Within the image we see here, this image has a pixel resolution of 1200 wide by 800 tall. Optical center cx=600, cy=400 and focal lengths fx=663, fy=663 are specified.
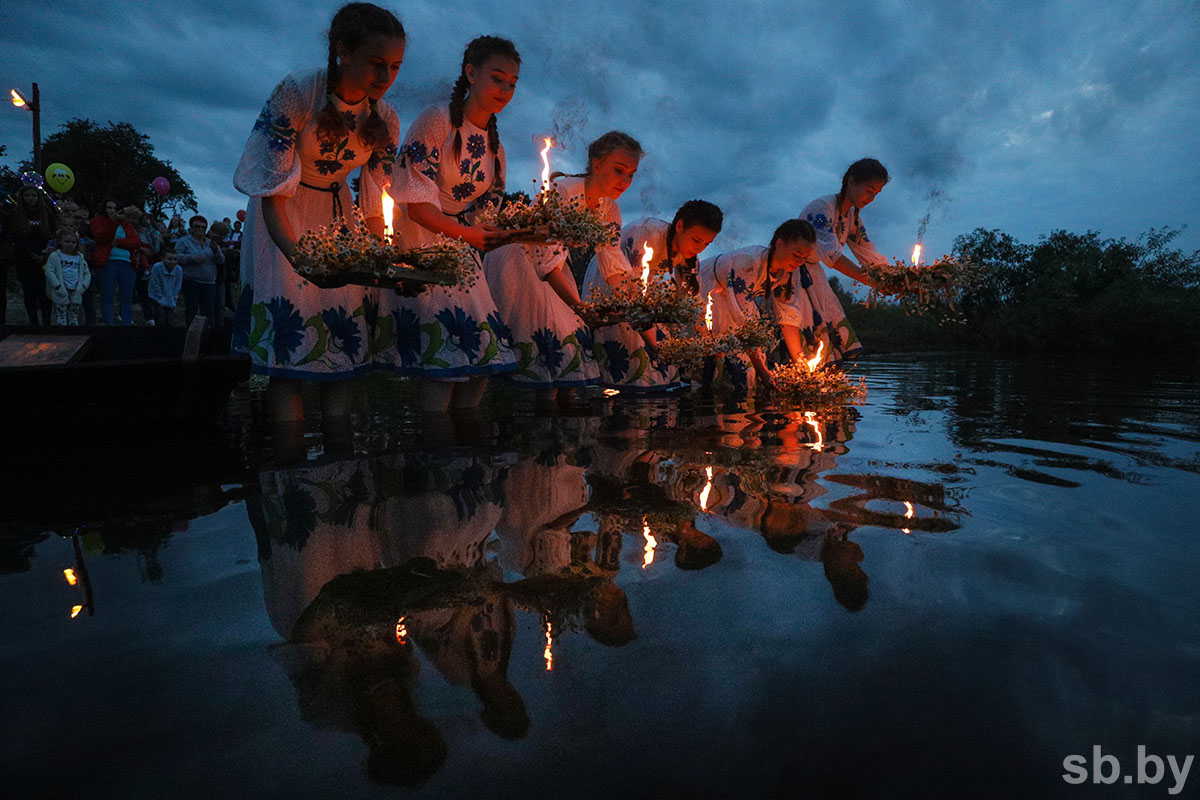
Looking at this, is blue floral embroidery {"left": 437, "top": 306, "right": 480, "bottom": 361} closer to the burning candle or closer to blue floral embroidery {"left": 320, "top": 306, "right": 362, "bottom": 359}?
blue floral embroidery {"left": 320, "top": 306, "right": 362, "bottom": 359}

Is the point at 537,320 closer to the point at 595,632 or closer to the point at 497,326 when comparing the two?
the point at 497,326

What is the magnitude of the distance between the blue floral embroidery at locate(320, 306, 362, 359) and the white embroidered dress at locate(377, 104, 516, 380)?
11.6 inches

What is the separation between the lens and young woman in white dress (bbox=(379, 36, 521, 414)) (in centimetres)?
474

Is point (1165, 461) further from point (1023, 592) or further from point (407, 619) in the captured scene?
point (407, 619)

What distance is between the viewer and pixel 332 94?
4.09 metres

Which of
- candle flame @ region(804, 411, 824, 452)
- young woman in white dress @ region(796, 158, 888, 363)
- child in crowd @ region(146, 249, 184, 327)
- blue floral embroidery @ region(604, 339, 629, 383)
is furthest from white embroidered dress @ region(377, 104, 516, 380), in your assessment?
child in crowd @ region(146, 249, 184, 327)

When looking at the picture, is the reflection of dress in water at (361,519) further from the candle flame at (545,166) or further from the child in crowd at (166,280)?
the child in crowd at (166,280)

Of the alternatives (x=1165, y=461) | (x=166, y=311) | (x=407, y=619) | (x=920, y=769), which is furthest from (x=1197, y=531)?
(x=166, y=311)

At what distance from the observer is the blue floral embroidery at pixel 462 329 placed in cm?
484

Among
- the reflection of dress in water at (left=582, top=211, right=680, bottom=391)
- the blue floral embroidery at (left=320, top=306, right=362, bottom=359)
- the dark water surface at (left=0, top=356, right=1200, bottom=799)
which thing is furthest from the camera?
the reflection of dress in water at (left=582, top=211, right=680, bottom=391)

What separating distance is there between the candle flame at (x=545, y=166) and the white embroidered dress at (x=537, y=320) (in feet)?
3.83

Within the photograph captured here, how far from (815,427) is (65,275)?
10644mm

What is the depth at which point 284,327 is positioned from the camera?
13.9 ft

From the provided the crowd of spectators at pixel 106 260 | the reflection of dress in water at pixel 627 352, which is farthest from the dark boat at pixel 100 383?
the crowd of spectators at pixel 106 260
